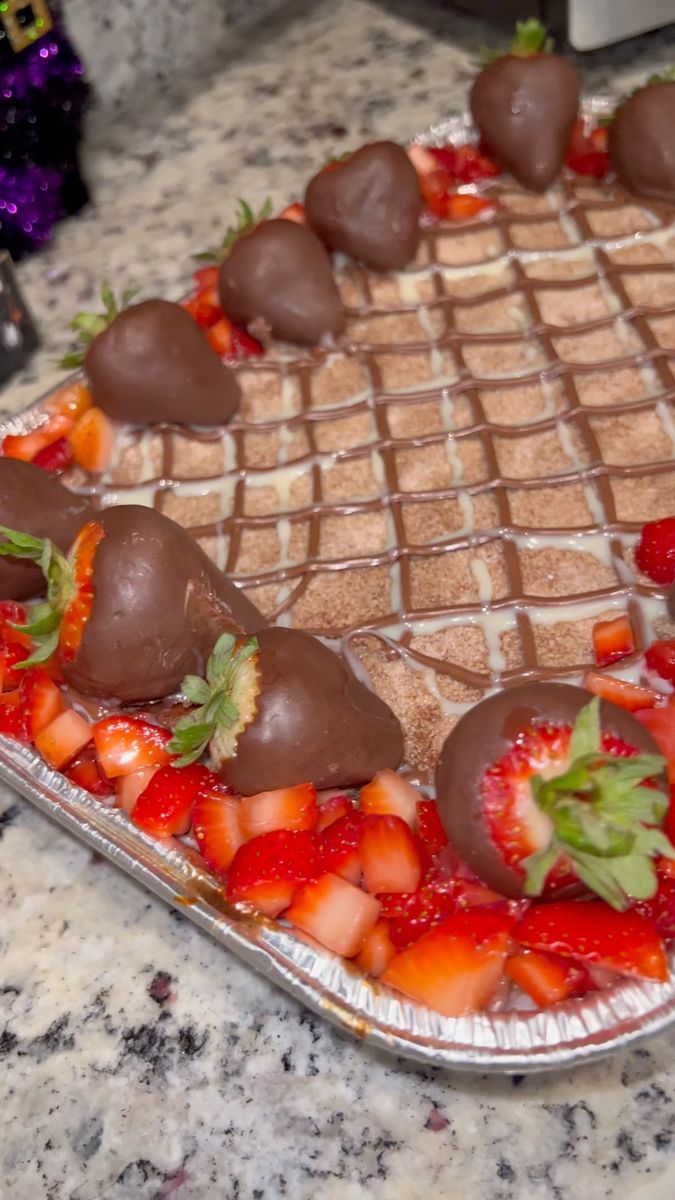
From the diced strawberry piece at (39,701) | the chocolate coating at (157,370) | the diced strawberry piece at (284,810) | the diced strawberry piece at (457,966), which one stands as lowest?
the diced strawberry piece at (457,966)

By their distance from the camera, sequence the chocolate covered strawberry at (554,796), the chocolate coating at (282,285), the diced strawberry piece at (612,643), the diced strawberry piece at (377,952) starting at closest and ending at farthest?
the chocolate covered strawberry at (554,796) → the diced strawberry piece at (377,952) → the diced strawberry piece at (612,643) → the chocolate coating at (282,285)

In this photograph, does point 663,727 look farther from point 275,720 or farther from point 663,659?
point 275,720

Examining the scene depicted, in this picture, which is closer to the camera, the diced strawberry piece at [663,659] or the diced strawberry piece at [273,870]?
the diced strawberry piece at [273,870]

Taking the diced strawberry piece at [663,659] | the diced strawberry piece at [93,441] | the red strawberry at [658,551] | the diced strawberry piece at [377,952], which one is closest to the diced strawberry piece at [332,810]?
the diced strawberry piece at [377,952]

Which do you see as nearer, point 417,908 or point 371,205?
point 417,908

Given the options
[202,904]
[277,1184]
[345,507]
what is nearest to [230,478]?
[345,507]

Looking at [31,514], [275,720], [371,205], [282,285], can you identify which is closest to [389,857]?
[275,720]

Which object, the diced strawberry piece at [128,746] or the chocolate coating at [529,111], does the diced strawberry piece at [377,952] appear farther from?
the chocolate coating at [529,111]

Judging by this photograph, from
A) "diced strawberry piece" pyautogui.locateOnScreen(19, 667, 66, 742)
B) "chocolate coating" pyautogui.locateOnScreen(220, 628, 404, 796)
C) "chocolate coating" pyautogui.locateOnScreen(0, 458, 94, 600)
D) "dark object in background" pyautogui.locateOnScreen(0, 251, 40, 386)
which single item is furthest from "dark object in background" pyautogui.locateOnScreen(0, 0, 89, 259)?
"chocolate coating" pyautogui.locateOnScreen(220, 628, 404, 796)
